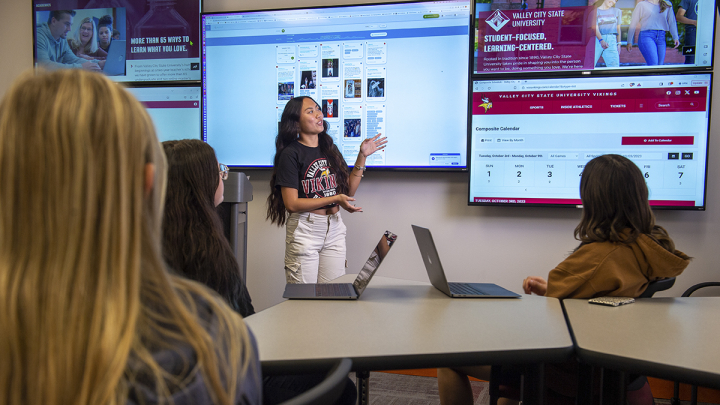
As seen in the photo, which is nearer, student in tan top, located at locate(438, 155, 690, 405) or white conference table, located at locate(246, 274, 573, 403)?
white conference table, located at locate(246, 274, 573, 403)

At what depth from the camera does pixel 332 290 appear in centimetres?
172

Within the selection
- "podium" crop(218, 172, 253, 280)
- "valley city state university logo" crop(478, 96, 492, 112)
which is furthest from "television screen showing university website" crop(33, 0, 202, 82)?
"valley city state university logo" crop(478, 96, 492, 112)

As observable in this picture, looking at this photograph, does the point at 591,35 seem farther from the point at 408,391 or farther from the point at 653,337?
the point at 408,391

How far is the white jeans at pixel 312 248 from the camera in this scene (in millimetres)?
2682

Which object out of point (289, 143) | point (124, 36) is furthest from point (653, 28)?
point (124, 36)

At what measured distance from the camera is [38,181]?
0.55 m

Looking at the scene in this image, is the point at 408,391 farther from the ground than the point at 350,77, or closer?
closer

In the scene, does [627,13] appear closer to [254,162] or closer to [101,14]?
[254,162]

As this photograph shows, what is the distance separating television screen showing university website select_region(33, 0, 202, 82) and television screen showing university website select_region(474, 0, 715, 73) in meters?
1.88

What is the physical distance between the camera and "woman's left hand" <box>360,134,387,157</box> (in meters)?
2.86

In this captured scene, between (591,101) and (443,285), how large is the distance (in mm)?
1676

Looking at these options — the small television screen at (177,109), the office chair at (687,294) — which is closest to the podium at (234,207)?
the small television screen at (177,109)

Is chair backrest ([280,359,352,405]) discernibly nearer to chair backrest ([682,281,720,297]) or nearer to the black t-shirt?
the black t-shirt

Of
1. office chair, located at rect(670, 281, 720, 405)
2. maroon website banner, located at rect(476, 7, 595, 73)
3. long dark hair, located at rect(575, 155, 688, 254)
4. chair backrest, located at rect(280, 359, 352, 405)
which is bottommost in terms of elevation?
office chair, located at rect(670, 281, 720, 405)
